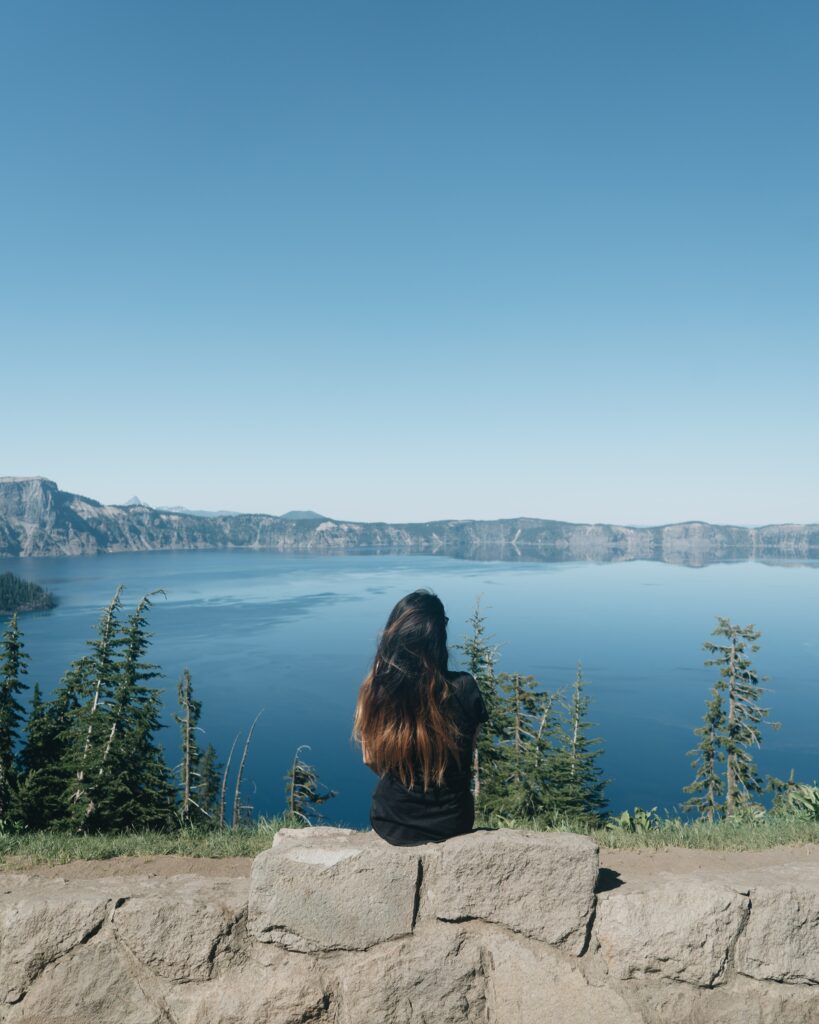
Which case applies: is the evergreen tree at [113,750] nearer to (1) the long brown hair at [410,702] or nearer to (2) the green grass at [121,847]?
(2) the green grass at [121,847]

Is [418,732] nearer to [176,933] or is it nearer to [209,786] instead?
[176,933]

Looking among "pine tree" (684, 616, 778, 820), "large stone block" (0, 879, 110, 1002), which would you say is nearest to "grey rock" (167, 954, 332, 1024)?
"large stone block" (0, 879, 110, 1002)

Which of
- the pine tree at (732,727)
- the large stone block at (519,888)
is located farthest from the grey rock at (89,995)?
the pine tree at (732,727)

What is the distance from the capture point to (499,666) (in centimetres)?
8994

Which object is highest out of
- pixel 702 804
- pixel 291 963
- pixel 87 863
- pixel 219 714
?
pixel 291 963

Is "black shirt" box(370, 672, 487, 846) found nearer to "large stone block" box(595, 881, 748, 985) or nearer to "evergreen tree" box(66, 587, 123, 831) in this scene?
"large stone block" box(595, 881, 748, 985)

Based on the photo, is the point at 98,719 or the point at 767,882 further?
the point at 98,719

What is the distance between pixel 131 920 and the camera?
4105mm

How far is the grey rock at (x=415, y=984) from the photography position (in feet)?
13.1

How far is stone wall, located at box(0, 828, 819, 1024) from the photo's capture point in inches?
158

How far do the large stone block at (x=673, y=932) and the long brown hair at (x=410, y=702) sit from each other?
1.38 meters

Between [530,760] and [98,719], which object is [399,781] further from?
[530,760]

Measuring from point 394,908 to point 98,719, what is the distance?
2182cm

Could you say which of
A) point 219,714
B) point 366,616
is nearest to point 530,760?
point 219,714
